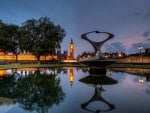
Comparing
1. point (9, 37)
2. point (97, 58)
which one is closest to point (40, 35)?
point (9, 37)

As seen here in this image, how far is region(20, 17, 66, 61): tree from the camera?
224 ft

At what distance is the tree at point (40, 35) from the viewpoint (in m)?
68.4

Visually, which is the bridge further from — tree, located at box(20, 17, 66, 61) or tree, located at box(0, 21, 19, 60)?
tree, located at box(0, 21, 19, 60)

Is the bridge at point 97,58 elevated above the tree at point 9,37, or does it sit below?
below

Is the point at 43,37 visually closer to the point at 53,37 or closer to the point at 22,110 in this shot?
the point at 53,37

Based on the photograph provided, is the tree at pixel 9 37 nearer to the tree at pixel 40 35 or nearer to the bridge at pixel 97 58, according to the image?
the tree at pixel 40 35

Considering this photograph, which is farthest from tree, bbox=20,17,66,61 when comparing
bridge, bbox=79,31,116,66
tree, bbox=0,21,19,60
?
bridge, bbox=79,31,116,66

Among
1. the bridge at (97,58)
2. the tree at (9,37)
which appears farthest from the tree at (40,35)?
the bridge at (97,58)

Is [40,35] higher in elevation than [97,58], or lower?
higher

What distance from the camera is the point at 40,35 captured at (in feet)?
228

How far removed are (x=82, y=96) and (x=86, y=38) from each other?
1481 inches

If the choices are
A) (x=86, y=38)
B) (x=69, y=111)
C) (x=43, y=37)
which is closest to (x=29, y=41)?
(x=43, y=37)

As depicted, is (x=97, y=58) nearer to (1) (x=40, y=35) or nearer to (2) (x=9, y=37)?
(1) (x=40, y=35)

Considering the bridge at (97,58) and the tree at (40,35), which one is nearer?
the bridge at (97,58)
